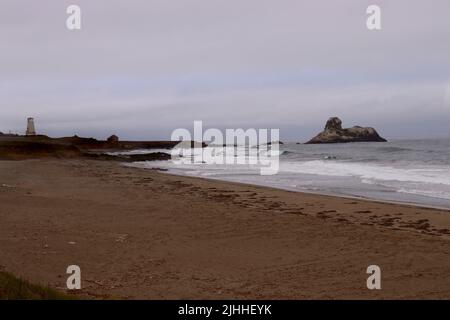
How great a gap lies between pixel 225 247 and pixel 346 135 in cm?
12689

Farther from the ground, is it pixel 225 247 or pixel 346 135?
pixel 346 135

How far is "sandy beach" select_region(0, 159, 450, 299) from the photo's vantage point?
6070 millimetres

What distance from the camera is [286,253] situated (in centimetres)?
782

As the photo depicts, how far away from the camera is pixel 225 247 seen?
27.1ft

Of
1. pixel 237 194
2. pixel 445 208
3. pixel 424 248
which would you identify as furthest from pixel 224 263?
pixel 237 194

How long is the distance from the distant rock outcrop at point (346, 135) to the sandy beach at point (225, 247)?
120m

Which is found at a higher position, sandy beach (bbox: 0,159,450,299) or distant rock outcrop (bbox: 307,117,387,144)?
distant rock outcrop (bbox: 307,117,387,144)

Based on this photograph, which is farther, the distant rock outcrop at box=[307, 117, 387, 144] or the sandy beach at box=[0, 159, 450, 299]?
the distant rock outcrop at box=[307, 117, 387, 144]

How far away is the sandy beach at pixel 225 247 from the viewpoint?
6.07 meters

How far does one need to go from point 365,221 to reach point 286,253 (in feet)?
12.3

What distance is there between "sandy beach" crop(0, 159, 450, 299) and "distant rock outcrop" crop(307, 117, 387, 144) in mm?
119750

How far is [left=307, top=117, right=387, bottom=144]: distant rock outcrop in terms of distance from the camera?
12975 centimetres

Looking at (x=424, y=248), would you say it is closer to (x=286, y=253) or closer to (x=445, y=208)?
(x=286, y=253)
